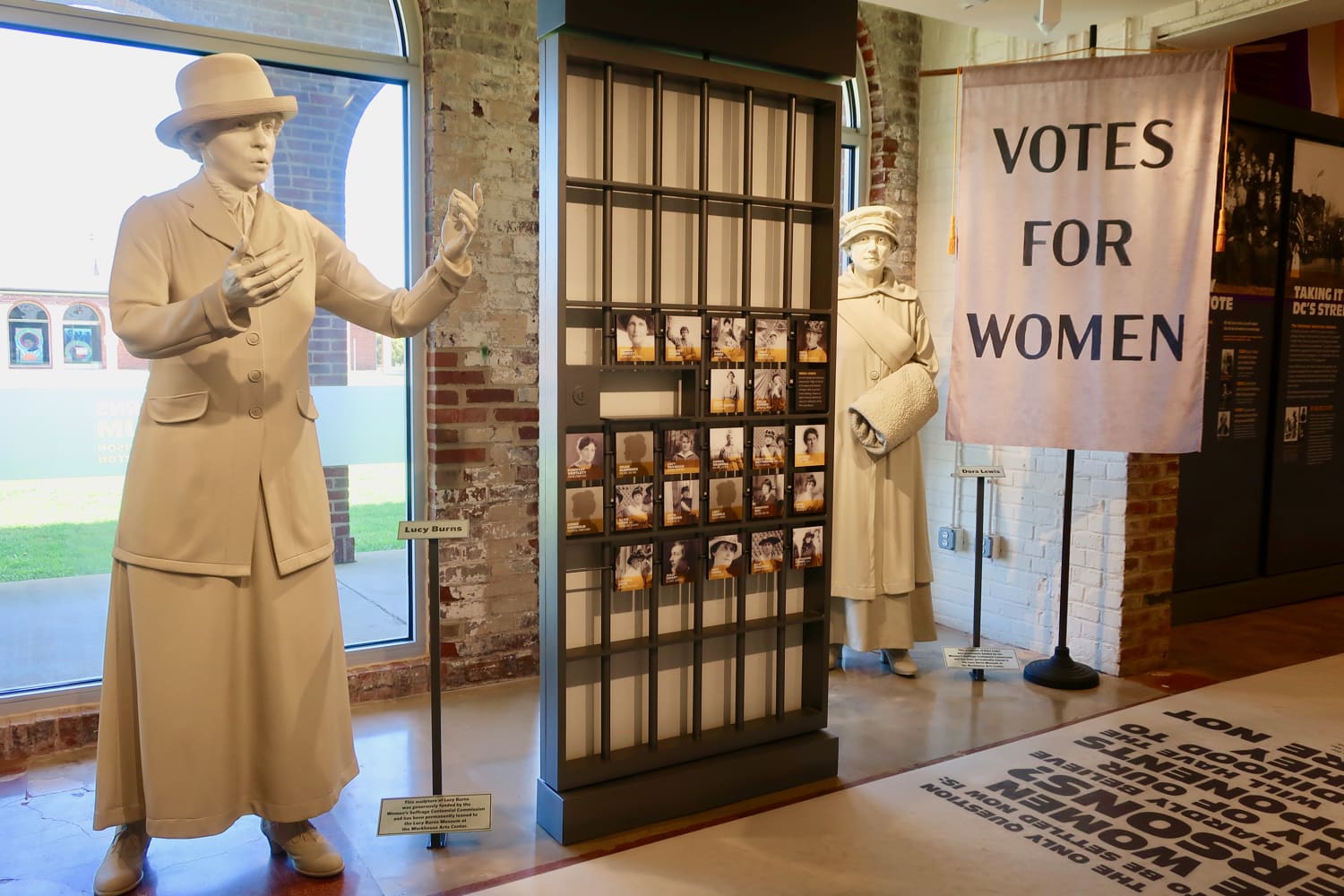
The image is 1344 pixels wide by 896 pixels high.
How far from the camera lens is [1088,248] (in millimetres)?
3961

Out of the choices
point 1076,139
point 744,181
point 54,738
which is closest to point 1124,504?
point 1076,139

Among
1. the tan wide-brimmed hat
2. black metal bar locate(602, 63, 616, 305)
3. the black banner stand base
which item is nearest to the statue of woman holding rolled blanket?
the black banner stand base

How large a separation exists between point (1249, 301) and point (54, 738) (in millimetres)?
5456

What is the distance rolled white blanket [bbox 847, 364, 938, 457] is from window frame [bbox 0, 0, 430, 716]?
1708 mm

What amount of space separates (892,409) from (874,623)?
892mm

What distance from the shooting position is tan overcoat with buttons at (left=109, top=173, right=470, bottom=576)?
2.42 metres

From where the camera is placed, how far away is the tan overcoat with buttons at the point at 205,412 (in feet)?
7.95

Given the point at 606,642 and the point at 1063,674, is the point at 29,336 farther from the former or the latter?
the point at 1063,674

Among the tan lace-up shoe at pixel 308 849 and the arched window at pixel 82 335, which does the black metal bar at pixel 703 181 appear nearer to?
the tan lace-up shoe at pixel 308 849

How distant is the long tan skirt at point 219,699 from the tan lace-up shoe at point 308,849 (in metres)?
0.12

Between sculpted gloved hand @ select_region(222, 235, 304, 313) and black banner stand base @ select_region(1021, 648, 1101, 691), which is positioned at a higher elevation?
sculpted gloved hand @ select_region(222, 235, 304, 313)

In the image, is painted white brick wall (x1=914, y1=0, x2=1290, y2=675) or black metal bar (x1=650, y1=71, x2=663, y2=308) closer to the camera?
black metal bar (x1=650, y1=71, x2=663, y2=308)

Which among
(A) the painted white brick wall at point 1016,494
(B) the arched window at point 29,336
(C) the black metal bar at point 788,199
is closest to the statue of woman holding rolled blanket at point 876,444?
(A) the painted white brick wall at point 1016,494

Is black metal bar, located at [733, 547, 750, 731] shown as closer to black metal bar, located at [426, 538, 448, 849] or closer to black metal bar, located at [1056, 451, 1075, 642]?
black metal bar, located at [426, 538, 448, 849]
